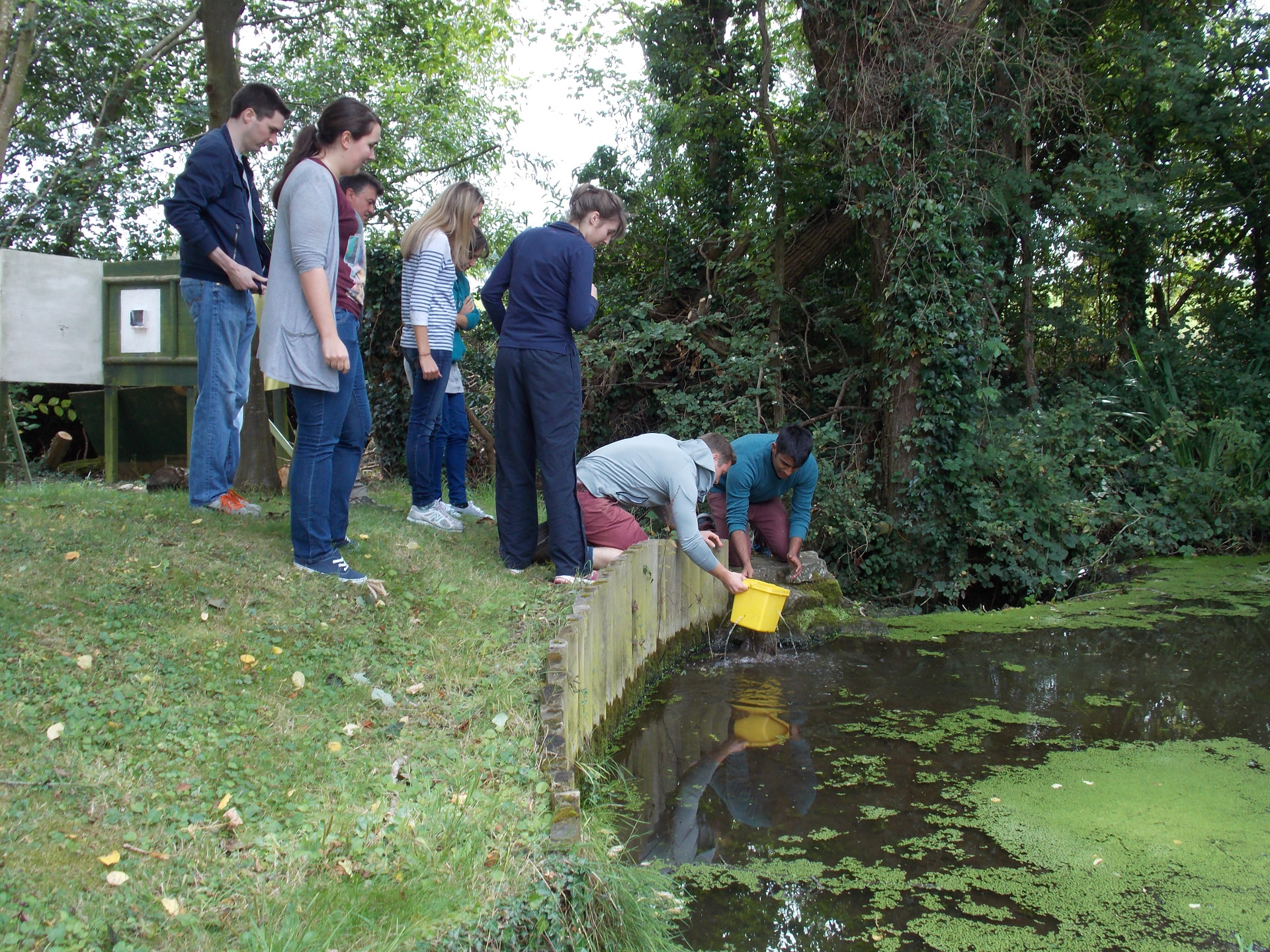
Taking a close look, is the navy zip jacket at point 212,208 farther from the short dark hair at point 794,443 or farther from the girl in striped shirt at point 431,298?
the short dark hair at point 794,443

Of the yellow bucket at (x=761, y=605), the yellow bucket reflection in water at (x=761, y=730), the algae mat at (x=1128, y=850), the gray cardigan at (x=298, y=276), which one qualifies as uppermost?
the gray cardigan at (x=298, y=276)

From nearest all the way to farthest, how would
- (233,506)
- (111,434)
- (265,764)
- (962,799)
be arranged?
(265,764) → (962,799) → (233,506) → (111,434)

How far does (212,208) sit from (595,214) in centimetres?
158

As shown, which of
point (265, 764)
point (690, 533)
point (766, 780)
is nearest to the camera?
point (265, 764)

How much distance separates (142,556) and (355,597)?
0.76 metres

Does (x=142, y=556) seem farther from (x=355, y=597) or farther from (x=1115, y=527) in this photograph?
(x=1115, y=527)

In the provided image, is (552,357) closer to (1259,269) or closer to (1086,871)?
(1086,871)

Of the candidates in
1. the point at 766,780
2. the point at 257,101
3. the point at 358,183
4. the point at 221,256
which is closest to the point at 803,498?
the point at 766,780

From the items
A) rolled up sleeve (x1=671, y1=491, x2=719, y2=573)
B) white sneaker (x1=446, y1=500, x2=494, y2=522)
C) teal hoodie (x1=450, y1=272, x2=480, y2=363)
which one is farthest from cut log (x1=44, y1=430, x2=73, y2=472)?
rolled up sleeve (x1=671, y1=491, x2=719, y2=573)

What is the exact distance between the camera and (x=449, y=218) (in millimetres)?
4793

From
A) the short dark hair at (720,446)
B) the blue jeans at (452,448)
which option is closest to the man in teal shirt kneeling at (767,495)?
the short dark hair at (720,446)

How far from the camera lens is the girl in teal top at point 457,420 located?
5.09m

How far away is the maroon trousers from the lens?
19.2ft

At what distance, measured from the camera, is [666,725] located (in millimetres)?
3979
